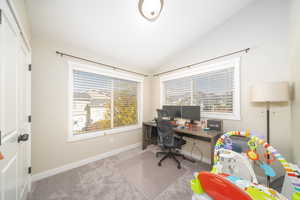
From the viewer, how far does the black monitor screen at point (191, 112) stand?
2.28 meters

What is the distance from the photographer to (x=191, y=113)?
7.79 ft

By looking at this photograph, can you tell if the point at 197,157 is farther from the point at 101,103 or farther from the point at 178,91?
the point at 101,103

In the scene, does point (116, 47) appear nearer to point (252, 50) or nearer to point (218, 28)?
point (218, 28)

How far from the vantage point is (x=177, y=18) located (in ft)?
6.33

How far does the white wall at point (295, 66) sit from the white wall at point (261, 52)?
154mm

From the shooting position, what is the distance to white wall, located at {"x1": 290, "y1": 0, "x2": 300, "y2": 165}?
1.25 metres

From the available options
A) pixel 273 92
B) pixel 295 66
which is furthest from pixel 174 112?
pixel 295 66

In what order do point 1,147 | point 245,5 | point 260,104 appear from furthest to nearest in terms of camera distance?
point 245,5 < point 260,104 < point 1,147

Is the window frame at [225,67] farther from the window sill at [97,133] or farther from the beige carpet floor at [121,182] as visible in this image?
the window sill at [97,133]

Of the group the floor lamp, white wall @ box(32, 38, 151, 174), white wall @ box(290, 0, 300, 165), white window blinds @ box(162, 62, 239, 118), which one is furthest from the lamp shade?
white wall @ box(32, 38, 151, 174)

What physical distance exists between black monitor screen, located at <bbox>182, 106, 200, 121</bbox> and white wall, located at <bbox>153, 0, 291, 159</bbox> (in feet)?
1.77

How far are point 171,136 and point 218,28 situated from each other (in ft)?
8.18

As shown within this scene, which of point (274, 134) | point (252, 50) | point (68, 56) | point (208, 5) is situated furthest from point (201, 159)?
point (68, 56)

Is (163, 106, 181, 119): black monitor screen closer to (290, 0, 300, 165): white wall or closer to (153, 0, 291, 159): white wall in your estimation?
(153, 0, 291, 159): white wall
